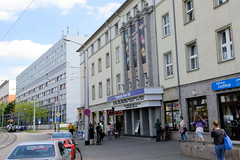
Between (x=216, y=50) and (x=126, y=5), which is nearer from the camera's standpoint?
(x=216, y=50)

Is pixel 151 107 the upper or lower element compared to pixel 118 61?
lower

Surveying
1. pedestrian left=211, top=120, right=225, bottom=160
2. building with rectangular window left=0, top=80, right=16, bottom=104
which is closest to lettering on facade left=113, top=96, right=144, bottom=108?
pedestrian left=211, top=120, right=225, bottom=160

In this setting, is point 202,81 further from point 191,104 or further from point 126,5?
point 126,5

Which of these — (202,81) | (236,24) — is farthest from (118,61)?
(236,24)

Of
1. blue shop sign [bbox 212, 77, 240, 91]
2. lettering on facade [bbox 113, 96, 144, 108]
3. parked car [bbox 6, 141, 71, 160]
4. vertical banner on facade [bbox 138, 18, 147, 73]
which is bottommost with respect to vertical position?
parked car [bbox 6, 141, 71, 160]

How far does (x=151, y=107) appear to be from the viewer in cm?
2364

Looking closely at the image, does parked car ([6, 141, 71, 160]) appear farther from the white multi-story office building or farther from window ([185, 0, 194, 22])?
the white multi-story office building

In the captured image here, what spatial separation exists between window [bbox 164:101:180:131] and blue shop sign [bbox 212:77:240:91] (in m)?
4.70

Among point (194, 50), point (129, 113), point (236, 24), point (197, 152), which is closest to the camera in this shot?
point (197, 152)

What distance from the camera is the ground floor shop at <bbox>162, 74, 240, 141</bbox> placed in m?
15.6

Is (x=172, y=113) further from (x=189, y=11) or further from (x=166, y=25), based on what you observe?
(x=189, y=11)

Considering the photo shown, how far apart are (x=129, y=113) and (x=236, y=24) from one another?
1601 centimetres

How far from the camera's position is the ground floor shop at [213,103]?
51.3 feet

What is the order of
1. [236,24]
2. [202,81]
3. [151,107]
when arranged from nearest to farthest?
[236,24]
[202,81]
[151,107]
